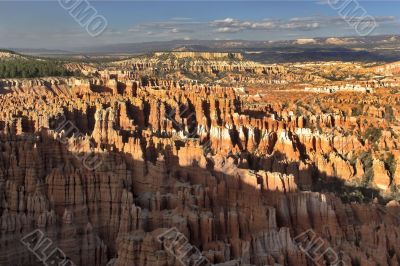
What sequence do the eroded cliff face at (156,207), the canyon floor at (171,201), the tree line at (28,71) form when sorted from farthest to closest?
the tree line at (28,71)
the eroded cliff face at (156,207)
the canyon floor at (171,201)

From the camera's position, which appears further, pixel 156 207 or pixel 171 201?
pixel 171 201

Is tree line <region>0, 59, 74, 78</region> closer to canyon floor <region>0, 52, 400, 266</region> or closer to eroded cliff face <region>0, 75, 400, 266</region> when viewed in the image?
canyon floor <region>0, 52, 400, 266</region>

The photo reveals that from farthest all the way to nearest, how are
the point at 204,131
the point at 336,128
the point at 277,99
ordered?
the point at 277,99 < the point at 336,128 < the point at 204,131

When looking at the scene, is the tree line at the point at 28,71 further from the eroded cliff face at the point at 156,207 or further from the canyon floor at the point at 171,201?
the eroded cliff face at the point at 156,207

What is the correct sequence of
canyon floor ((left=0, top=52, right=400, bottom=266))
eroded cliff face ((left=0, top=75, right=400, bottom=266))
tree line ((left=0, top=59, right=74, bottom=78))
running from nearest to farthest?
1. canyon floor ((left=0, top=52, right=400, bottom=266))
2. eroded cliff face ((left=0, top=75, right=400, bottom=266))
3. tree line ((left=0, top=59, right=74, bottom=78))

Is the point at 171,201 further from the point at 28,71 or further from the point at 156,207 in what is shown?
the point at 28,71

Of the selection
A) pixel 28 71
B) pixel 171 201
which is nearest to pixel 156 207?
pixel 171 201

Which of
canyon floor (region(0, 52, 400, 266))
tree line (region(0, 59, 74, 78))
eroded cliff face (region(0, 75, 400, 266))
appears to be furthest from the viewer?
tree line (region(0, 59, 74, 78))

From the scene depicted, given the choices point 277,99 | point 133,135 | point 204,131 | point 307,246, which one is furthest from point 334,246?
point 277,99

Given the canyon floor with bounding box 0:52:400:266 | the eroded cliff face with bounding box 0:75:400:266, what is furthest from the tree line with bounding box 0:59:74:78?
the eroded cliff face with bounding box 0:75:400:266

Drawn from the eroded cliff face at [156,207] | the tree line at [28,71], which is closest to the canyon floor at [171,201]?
the eroded cliff face at [156,207]

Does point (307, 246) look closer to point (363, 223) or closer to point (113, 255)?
point (363, 223)
